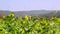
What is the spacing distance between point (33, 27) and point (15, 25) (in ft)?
0.73

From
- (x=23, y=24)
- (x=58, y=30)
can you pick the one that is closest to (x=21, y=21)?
(x=23, y=24)

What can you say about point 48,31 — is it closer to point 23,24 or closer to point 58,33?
point 58,33

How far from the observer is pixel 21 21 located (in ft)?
8.02

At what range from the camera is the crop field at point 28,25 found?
2.29m

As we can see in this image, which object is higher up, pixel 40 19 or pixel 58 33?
pixel 40 19

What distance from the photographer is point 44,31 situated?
2375 mm

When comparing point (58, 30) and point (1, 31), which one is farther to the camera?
point (58, 30)

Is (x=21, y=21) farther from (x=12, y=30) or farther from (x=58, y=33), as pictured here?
(x=58, y=33)

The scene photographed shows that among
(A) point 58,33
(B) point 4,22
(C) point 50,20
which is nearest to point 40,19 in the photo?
(C) point 50,20

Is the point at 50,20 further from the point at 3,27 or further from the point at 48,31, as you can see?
the point at 3,27

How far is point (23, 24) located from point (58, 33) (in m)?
0.44

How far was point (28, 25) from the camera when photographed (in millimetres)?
2363

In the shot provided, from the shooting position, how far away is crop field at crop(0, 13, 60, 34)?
7.52ft

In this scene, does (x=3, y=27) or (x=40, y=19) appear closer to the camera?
(x=3, y=27)
